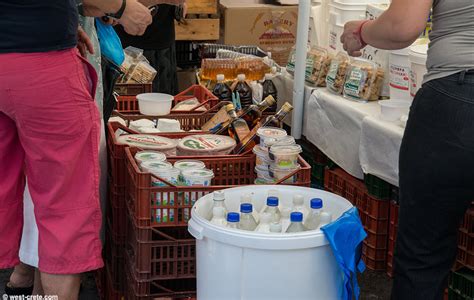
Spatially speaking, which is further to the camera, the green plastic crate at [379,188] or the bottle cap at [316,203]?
the green plastic crate at [379,188]

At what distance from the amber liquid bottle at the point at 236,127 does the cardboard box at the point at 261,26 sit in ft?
9.14

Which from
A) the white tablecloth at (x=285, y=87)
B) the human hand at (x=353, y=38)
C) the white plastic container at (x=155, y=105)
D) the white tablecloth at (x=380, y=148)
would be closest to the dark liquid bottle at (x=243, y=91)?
the white tablecloth at (x=285, y=87)

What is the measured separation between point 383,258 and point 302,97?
0.99 metres

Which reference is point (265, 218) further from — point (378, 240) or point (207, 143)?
point (378, 240)

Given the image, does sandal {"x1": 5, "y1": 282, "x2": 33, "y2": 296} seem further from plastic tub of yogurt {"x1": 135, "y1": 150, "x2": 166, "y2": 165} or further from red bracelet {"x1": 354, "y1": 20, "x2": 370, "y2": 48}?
red bracelet {"x1": 354, "y1": 20, "x2": 370, "y2": 48}

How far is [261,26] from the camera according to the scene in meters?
6.41

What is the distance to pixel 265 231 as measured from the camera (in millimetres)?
2566

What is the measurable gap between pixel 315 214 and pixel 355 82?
1.54 meters

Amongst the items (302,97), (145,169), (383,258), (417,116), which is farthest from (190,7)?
(417,116)

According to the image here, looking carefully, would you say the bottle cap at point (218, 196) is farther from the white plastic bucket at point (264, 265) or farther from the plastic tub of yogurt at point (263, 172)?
the plastic tub of yogurt at point (263, 172)

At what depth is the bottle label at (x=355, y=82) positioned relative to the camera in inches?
159

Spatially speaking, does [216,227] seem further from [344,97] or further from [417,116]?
[344,97]

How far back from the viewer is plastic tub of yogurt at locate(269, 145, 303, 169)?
3.06 m

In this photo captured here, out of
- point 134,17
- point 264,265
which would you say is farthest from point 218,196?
point 134,17
